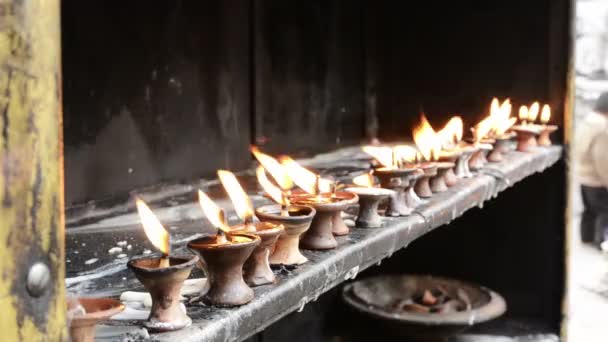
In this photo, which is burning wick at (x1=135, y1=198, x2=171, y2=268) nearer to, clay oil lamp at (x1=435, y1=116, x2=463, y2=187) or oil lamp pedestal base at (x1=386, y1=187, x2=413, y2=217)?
oil lamp pedestal base at (x1=386, y1=187, x2=413, y2=217)

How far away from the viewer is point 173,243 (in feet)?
8.52

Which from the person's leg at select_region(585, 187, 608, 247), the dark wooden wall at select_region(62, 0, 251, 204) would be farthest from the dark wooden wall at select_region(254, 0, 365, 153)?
the person's leg at select_region(585, 187, 608, 247)

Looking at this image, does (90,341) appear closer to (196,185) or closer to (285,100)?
(196,185)

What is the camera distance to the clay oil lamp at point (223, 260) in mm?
1687

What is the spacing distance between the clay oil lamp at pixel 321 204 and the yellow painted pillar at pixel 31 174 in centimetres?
113

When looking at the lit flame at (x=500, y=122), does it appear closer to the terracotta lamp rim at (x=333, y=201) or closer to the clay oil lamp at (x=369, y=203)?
the clay oil lamp at (x=369, y=203)

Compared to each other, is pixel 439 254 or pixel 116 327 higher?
pixel 116 327

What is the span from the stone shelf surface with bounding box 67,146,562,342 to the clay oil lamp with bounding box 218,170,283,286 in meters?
Answer: 0.04

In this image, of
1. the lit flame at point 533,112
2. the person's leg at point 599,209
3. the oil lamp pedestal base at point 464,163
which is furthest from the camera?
the person's leg at point 599,209

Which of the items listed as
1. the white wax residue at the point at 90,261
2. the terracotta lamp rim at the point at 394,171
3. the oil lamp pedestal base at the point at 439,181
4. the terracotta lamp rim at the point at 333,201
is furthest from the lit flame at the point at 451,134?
the white wax residue at the point at 90,261

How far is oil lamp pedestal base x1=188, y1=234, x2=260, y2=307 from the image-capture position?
66.3 inches

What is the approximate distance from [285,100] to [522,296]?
2253mm

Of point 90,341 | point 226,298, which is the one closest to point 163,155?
point 226,298

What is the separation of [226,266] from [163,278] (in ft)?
0.74
